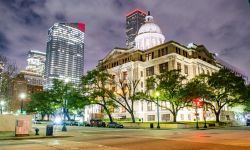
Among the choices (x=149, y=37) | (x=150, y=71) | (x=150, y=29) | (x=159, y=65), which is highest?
(x=150, y=29)

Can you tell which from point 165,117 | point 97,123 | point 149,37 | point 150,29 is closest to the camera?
point 97,123

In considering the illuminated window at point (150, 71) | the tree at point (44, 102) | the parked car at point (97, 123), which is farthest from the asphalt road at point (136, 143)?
the tree at point (44, 102)

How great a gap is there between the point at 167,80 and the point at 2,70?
115 feet

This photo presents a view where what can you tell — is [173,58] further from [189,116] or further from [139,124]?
[139,124]

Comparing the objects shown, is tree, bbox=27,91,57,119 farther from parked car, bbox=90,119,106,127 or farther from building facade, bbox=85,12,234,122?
parked car, bbox=90,119,106,127

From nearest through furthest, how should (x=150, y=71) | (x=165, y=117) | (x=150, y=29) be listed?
(x=165, y=117)
(x=150, y=71)
(x=150, y=29)

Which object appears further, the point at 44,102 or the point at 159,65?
the point at 44,102

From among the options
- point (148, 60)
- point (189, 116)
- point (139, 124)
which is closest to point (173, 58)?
point (148, 60)

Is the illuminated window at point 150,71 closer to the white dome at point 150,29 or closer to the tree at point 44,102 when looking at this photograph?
the white dome at point 150,29

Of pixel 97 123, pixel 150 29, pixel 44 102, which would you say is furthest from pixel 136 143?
pixel 150 29

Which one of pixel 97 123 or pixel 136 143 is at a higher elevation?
pixel 136 143

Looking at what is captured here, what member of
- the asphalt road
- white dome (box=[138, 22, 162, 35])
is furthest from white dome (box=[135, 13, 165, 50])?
the asphalt road

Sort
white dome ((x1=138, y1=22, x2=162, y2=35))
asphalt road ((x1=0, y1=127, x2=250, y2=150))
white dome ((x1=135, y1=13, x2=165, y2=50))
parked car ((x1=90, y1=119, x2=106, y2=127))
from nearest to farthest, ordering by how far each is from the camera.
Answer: asphalt road ((x1=0, y1=127, x2=250, y2=150)) → parked car ((x1=90, y1=119, x2=106, y2=127)) → white dome ((x1=135, y1=13, x2=165, y2=50)) → white dome ((x1=138, y1=22, x2=162, y2=35))

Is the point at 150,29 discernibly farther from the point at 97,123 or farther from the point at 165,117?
the point at 97,123
